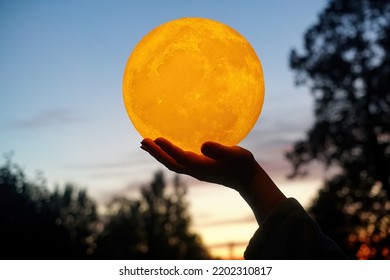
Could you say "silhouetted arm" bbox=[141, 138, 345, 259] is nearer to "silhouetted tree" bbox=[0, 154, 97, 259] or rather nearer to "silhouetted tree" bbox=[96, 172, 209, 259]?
"silhouetted tree" bbox=[0, 154, 97, 259]

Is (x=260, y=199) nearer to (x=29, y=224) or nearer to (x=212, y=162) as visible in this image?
(x=212, y=162)

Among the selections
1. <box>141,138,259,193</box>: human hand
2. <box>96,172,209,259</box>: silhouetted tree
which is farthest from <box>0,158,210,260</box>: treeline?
<box>141,138,259,193</box>: human hand

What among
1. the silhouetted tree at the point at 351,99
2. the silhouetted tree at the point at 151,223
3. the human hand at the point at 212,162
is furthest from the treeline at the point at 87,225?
the human hand at the point at 212,162

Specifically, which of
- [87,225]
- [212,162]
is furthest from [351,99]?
[87,225]

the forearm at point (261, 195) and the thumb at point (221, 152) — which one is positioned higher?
the thumb at point (221, 152)

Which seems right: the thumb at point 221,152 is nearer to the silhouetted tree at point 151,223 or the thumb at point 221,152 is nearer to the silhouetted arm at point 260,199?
the silhouetted arm at point 260,199
